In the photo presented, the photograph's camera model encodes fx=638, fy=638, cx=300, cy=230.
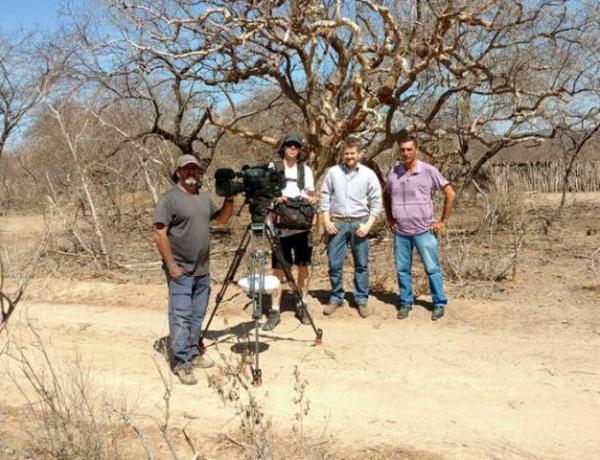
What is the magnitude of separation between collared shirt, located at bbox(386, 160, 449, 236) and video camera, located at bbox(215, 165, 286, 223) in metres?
1.73

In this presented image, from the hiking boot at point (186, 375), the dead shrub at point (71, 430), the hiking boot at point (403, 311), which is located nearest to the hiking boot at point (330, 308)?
the hiking boot at point (403, 311)

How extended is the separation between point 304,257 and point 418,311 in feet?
4.36

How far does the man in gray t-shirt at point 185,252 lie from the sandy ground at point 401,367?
0.22m

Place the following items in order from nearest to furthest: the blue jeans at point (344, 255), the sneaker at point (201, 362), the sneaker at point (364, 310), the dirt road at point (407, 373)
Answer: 1. the dirt road at point (407, 373)
2. the sneaker at point (201, 362)
3. the blue jeans at point (344, 255)
4. the sneaker at point (364, 310)

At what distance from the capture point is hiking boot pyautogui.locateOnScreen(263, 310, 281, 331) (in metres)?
5.87

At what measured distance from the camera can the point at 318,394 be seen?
4.32 metres

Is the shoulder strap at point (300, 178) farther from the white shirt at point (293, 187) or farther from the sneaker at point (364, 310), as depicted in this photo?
the sneaker at point (364, 310)

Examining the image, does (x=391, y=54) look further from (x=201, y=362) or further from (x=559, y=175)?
(x=559, y=175)

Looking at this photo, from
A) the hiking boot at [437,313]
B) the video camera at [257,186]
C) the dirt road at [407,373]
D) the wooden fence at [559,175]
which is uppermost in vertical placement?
the wooden fence at [559,175]

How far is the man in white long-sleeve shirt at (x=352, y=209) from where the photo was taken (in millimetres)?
6160

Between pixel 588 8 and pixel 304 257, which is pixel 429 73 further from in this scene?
pixel 304 257

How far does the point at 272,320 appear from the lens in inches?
232

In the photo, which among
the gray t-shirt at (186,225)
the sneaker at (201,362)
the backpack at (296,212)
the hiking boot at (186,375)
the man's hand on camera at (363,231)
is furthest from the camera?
the man's hand on camera at (363,231)

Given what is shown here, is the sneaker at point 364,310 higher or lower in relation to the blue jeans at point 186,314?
lower
